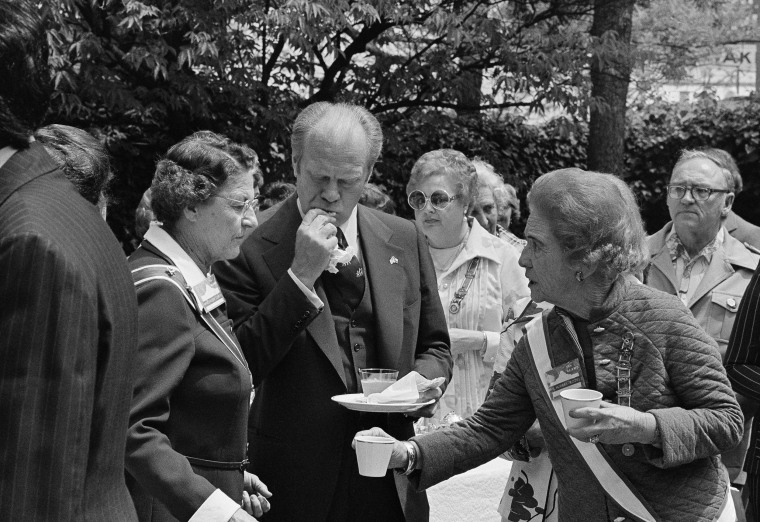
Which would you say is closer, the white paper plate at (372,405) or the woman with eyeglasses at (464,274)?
the white paper plate at (372,405)

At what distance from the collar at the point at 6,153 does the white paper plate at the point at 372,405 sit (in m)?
1.67

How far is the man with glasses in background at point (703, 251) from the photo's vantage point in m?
5.15

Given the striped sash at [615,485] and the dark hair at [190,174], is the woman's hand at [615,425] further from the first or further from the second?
the dark hair at [190,174]

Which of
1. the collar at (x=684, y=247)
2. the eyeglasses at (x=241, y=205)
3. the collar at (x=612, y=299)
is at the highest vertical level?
the eyeglasses at (x=241, y=205)

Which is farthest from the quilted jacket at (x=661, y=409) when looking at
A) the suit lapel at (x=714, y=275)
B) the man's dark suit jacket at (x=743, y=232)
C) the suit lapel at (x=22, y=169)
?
the man's dark suit jacket at (x=743, y=232)

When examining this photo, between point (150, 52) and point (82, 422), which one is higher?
point (150, 52)

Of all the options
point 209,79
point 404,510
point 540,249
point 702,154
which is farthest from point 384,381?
point 209,79

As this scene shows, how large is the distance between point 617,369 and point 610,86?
9.55m

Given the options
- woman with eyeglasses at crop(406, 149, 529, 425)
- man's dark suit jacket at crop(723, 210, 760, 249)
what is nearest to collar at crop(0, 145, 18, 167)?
woman with eyeglasses at crop(406, 149, 529, 425)

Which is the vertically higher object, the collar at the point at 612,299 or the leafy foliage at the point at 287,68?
the leafy foliage at the point at 287,68

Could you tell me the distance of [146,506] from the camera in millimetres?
2900

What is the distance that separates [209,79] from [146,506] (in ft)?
20.2

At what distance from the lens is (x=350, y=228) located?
354cm

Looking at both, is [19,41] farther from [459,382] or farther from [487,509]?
[459,382]
